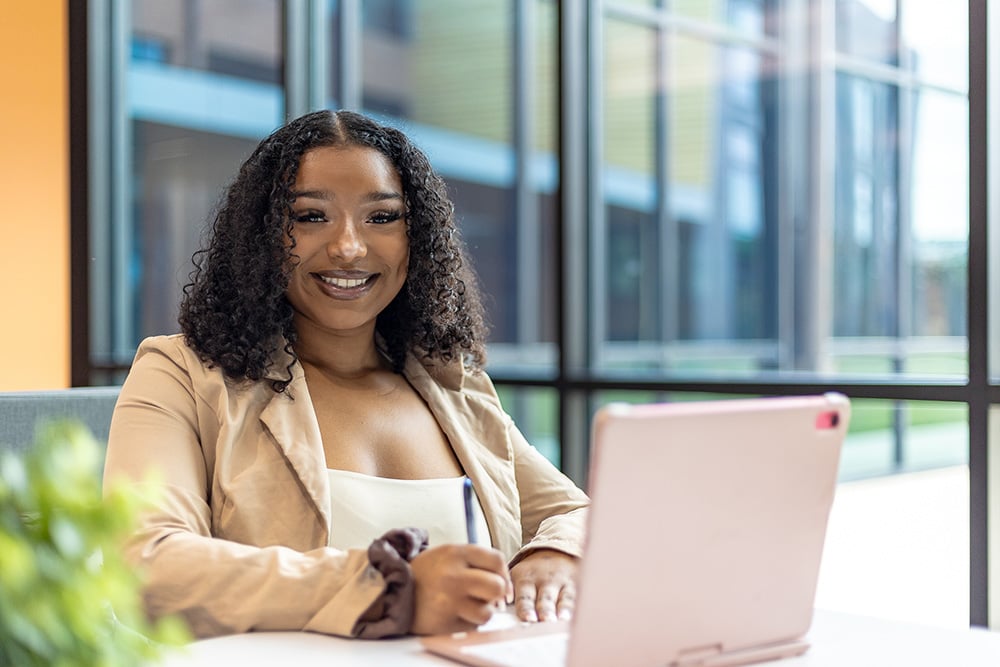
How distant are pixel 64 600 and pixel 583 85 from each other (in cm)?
258

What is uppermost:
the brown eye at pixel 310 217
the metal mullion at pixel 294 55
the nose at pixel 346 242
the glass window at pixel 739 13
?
the glass window at pixel 739 13

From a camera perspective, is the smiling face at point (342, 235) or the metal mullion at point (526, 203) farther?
the metal mullion at point (526, 203)

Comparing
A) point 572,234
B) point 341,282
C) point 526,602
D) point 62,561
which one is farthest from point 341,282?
point 572,234

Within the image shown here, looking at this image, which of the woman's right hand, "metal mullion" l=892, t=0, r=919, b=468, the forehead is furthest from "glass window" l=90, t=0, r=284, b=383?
"metal mullion" l=892, t=0, r=919, b=468

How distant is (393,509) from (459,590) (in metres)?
0.46

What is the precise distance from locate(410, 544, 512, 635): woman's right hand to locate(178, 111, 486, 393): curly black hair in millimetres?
539

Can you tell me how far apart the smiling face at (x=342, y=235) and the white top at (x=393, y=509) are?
270mm

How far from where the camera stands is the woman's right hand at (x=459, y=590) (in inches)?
45.8

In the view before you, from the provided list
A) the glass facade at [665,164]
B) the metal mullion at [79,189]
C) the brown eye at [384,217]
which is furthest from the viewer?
the glass facade at [665,164]

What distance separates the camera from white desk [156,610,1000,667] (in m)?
1.10

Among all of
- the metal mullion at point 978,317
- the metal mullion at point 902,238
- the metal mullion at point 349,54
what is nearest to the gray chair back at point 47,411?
the metal mullion at point 978,317

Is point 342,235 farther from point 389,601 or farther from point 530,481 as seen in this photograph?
point 389,601

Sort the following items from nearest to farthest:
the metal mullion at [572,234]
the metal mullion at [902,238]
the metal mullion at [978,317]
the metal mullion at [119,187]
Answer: the metal mullion at [978,317] → the metal mullion at [572,234] → the metal mullion at [119,187] → the metal mullion at [902,238]

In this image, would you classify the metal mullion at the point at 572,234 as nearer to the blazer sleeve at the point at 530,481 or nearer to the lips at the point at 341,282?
the blazer sleeve at the point at 530,481
